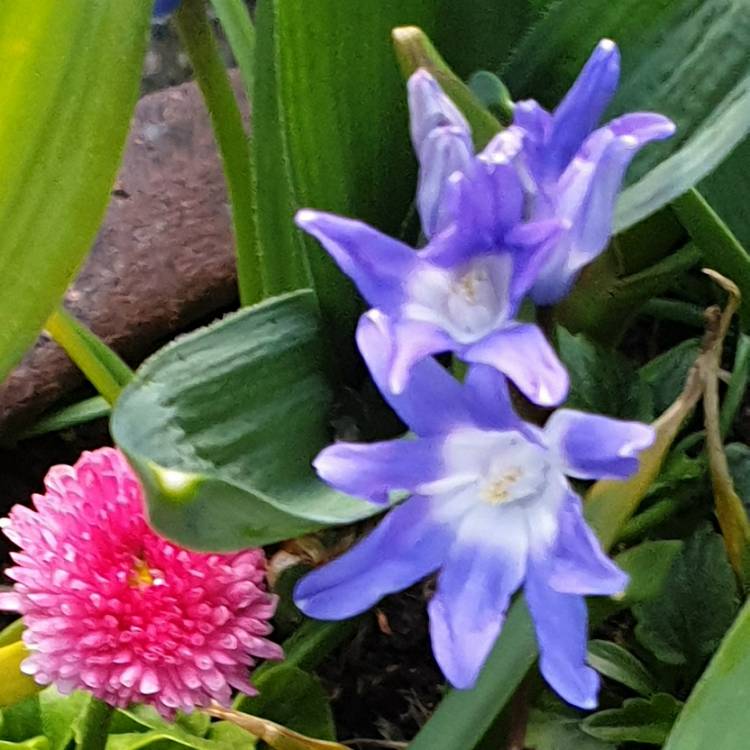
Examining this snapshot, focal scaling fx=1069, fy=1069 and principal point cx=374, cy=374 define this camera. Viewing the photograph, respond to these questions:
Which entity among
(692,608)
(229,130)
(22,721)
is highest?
(229,130)

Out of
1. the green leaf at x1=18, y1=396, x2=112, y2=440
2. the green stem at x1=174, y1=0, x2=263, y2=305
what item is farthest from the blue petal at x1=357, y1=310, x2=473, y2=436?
the green leaf at x1=18, y1=396, x2=112, y2=440

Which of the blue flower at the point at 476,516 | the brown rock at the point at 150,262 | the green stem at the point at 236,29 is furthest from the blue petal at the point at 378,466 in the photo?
the brown rock at the point at 150,262

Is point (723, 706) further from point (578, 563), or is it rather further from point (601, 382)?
point (601, 382)

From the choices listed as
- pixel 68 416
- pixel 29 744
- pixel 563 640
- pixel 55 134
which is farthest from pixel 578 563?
pixel 68 416

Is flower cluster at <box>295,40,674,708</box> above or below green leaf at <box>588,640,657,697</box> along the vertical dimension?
above

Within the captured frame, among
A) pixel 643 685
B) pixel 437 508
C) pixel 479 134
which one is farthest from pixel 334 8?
pixel 643 685

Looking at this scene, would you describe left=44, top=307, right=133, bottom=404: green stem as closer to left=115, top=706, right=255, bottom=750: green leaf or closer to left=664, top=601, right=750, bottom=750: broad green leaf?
left=115, top=706, right=255, bottom=750: green leaf

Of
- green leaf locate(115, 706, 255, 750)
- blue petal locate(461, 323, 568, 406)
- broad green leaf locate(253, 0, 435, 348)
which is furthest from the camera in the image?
green leaf locate(115, 706, 255, 750)
